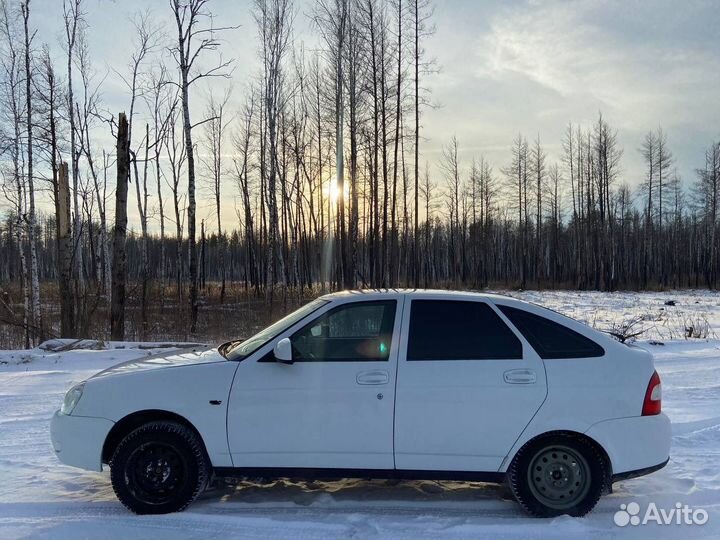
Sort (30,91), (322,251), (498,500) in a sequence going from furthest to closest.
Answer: (322,251), (30,91), (498,500)

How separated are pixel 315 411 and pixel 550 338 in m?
1.93

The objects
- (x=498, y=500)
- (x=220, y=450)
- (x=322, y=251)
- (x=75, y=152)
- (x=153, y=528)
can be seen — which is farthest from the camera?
(x=322, y=251)

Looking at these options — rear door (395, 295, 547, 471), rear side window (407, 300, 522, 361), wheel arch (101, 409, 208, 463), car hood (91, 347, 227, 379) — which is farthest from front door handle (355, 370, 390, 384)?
wheel arch (101, 409, 208, 463)

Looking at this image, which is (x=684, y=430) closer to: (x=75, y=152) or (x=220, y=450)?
(x=220, y=450)

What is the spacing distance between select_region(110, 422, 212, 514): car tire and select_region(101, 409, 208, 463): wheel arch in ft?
0.13

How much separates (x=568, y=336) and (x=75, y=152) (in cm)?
2440

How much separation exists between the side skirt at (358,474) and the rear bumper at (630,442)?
2.67ft

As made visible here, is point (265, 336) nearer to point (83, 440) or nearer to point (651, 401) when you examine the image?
point (83, 440)

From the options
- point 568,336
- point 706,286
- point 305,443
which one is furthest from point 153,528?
point 706,286

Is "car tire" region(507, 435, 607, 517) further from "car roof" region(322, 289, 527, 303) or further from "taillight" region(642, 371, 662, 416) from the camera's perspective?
"car roof" region(322, 289, 527, 303)

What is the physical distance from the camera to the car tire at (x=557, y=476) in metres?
3.78

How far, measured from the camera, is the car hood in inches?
160

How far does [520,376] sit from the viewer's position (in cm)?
379

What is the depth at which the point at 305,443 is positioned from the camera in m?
3.80
